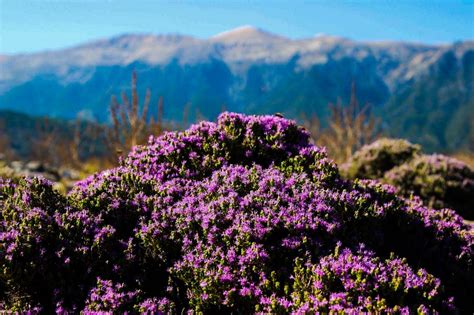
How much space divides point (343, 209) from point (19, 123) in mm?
158471

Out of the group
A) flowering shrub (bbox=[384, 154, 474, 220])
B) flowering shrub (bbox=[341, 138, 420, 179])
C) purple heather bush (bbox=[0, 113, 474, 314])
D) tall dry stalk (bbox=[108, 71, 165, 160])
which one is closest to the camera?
purple heather bush (bbox=[0, 113, 474, 314])

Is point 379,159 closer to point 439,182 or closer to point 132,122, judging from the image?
point 439,182

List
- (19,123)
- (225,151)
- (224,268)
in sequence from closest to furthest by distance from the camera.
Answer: (224,268)
(225,151)
(19,123)

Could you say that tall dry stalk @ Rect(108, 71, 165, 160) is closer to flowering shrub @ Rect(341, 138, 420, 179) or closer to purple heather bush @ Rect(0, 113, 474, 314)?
flowering shrub @ Rect(341, 138, 420, 179)

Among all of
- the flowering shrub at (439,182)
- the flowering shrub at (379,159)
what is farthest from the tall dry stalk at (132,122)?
the flowering shrub at (439,182)

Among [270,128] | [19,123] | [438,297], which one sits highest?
[270,128]

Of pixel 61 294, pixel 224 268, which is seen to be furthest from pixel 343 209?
pixel 61 294

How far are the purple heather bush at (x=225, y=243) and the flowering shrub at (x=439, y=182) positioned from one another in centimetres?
541

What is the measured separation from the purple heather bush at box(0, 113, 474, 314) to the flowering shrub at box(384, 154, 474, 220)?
541 centimetres

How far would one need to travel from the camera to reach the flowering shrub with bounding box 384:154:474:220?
37.4 feet

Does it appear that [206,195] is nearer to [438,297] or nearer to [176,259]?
[176,259]

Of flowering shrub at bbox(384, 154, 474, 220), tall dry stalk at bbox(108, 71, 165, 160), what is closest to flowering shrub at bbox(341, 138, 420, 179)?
flowering shrub at bbox(384, 154, 474, 220)

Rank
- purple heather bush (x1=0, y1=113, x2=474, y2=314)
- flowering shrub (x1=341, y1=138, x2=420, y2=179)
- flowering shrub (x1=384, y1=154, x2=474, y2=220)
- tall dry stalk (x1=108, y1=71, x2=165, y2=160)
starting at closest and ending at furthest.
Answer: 1. purple heather bush (x1=0, y1=113, x2=474, y2=314)
2. flowering shrub (x1=384, y1=154, x2=474, y2=220)
3. flowering shrub (x1=341, y1=138, x2=420, y2=179)
4. tall dry stalk (x1=108, y1=71, x2=165, y2=160)

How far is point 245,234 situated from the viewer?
4.50 meters
